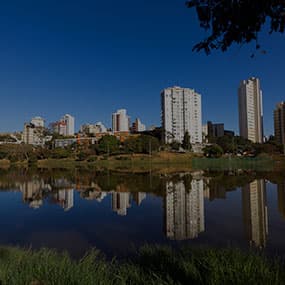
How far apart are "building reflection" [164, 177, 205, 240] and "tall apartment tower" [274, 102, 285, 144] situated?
82019mm

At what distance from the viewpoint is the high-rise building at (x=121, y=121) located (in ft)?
454

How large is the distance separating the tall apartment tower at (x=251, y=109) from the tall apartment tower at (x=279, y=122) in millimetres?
10109

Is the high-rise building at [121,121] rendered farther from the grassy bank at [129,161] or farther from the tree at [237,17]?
the tree at [237,17]

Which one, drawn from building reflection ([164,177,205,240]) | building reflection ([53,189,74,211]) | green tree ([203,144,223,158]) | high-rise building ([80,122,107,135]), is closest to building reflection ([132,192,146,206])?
building reflection ([164,177,205,240])

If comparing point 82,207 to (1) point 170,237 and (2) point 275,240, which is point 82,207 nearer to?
(1) point 170,237

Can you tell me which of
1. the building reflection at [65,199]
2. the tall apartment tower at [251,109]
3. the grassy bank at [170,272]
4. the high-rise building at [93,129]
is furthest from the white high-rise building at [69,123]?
the grassy bank at [170,272]

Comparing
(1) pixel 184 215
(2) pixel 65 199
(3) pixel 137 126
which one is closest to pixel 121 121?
(3) pixel 137 126

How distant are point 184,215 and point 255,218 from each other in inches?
94.0

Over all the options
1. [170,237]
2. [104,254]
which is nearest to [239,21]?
[104,254]

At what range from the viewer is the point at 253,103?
99.9 meters

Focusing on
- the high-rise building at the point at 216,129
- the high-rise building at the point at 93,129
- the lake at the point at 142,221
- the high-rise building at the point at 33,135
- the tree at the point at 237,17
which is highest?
the high-rise building at the point at 93,129

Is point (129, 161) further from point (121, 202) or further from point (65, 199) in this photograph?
point (121, 202)

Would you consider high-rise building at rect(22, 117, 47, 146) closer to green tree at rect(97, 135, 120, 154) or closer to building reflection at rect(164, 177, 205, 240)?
green tree at rect(97, 135, 120, 154)

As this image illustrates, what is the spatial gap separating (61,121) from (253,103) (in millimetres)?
98711
